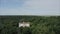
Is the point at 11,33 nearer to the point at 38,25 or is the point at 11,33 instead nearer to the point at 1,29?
the point at 1,29

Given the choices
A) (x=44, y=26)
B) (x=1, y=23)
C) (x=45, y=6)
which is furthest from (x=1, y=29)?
(x=45, y=6)

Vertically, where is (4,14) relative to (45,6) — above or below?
below

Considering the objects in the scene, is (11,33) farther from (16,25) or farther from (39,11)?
(39,11)

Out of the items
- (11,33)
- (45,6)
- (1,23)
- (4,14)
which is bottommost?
(11,33)

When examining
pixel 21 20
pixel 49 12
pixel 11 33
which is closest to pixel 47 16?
pixel 49 12

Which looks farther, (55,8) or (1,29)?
(55,8)

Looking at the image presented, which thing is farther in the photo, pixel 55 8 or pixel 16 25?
pixel 55 8
